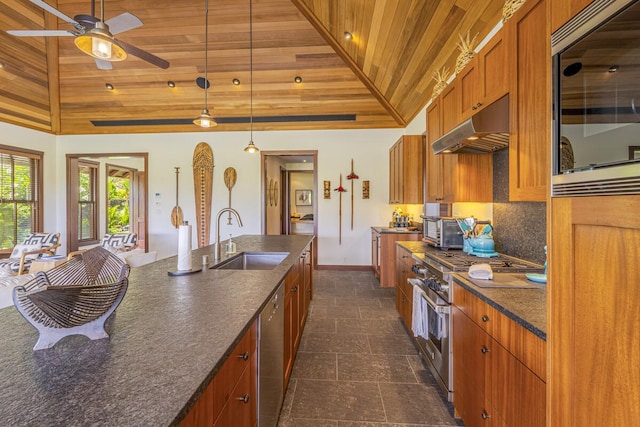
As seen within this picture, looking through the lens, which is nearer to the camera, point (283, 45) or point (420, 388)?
point (420, 388)

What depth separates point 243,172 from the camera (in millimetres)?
6035

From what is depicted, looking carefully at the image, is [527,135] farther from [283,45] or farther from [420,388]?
[283,45]

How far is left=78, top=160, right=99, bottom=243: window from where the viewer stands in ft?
23.6

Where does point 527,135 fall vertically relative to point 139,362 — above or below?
above

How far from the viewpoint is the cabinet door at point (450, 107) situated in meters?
2.46

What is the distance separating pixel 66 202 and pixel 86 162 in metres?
1.50

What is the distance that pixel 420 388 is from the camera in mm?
2152

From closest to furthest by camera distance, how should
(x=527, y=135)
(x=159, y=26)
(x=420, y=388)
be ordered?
(x=527, y=135) < (x=420, y=388) < (x=159, y=26)

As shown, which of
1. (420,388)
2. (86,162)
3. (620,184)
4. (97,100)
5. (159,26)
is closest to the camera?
(620,184)

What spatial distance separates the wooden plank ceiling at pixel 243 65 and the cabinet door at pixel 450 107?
620 mm

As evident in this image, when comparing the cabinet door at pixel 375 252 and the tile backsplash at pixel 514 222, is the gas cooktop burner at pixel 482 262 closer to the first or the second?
the tile backsplash at pixel 514 222

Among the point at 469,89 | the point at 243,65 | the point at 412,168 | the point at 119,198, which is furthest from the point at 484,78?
the point at 119,198

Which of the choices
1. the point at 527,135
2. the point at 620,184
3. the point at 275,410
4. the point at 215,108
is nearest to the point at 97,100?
the point at 215,108

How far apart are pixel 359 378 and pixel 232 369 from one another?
5.21 ft
